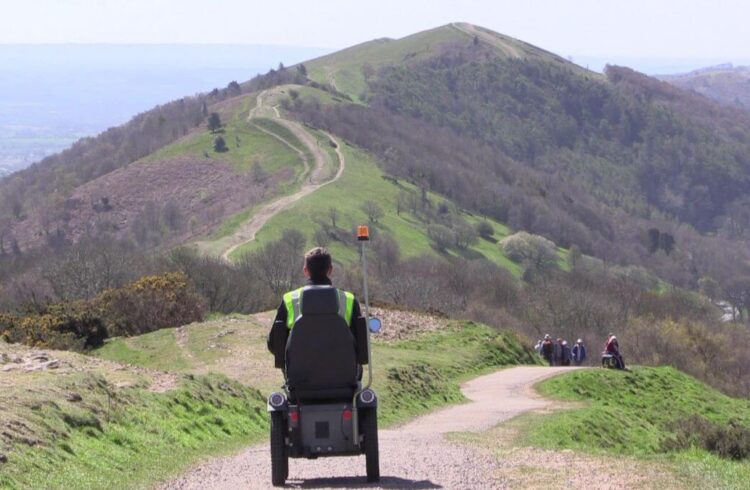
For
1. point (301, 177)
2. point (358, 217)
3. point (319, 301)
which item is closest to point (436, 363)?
point (319, 301)

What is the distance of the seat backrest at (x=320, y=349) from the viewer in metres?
11.5

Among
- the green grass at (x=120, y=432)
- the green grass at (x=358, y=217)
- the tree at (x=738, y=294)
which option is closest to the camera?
the green grass at (x=120, y=432)

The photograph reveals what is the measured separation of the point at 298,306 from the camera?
11523 mm

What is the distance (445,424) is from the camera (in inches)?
953

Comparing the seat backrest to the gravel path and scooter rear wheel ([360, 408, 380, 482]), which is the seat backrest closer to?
scooter rear wheel ([360, 408, 380, 482])

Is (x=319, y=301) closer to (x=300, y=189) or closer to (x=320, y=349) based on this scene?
(x=320, y=349)

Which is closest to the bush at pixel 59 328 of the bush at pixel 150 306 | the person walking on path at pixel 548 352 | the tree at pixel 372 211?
the bush at pixel 150 306

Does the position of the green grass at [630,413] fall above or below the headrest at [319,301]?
below

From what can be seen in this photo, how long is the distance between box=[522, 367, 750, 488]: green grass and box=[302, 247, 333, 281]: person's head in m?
4.50

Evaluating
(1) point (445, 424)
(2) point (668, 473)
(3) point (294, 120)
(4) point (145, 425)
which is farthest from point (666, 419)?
(3) point (294, 120)

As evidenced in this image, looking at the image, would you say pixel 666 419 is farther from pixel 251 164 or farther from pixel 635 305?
pixel 251 164

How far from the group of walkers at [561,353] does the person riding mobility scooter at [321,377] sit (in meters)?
37.0

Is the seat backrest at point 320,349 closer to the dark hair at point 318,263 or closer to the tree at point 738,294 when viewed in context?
the dark hair at point 318,263

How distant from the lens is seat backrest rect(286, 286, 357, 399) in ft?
37.6
